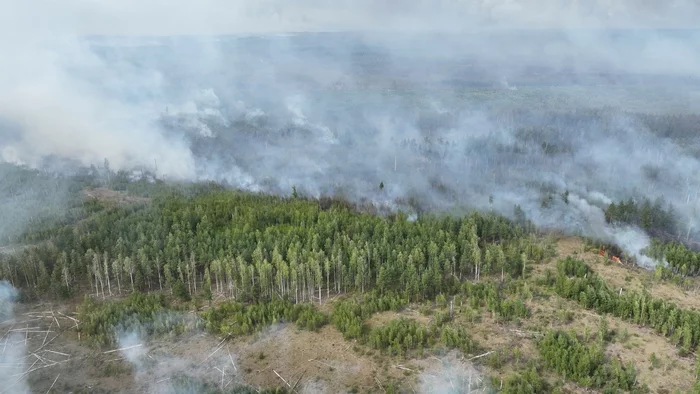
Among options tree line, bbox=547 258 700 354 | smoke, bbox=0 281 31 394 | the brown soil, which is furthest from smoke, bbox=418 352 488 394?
the brown soil

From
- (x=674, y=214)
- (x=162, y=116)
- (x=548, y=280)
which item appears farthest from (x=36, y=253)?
(x=162, y=116)

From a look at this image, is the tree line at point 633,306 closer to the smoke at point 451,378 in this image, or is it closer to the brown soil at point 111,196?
the smoke at point 451,378

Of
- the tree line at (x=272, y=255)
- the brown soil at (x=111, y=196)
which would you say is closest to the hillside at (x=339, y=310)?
the tree line at (x=272, y=255)

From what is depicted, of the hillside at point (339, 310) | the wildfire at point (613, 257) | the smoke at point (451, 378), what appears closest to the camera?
the smoke at point (451, 378)

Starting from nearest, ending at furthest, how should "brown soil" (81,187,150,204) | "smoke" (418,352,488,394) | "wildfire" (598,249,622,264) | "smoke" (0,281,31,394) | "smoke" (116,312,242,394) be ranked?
"smoke" (418,352,488,394) → "smoke" (116,312,242,394) → "smoke" (0,281,31,394) → "wildfire" (598,249,622,264) → "brown soil" (81,187,150,204)

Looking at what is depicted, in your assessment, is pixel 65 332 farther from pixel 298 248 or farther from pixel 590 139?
pixel 590 139

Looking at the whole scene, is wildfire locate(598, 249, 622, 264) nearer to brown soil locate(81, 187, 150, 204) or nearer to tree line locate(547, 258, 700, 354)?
tree line locate(547, 258, 700, 354)
